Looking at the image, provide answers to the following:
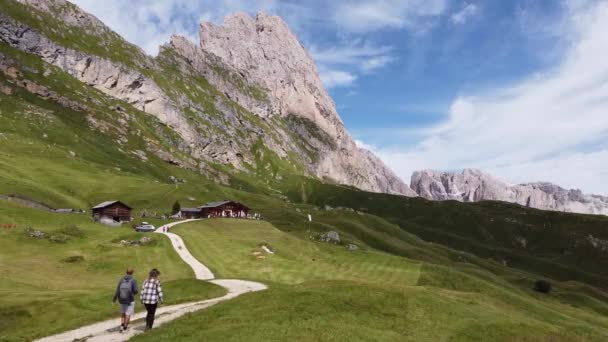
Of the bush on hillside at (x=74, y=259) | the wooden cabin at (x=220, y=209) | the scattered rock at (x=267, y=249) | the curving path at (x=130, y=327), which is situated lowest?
the bush on hillside at (x=74, y=259)

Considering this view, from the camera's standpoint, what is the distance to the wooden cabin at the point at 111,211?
124 metres

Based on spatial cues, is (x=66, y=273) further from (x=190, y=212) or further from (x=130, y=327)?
(x=190, y=212)

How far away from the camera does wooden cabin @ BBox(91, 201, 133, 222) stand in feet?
406

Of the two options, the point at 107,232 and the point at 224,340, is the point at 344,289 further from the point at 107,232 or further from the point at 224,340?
the point at 107,232

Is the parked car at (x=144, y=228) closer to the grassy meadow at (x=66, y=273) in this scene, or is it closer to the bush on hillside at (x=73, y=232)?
the grassy meadow at (x=66, y=273)

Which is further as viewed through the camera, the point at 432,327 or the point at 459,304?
the point at 459,304

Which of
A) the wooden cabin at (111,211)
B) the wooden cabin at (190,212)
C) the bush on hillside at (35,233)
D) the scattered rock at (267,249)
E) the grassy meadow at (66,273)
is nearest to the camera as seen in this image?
the grassy meadow at (66,273)

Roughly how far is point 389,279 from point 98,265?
46867 millimetres

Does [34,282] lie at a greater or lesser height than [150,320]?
lesser

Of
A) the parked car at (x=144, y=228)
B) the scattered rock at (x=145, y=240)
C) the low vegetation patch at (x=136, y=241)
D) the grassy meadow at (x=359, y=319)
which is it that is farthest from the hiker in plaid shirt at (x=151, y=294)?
the parked car at (x=144, y=228)

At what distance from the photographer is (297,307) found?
33.5 meters

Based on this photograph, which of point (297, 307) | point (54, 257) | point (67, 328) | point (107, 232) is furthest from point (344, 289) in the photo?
point (107, 232)

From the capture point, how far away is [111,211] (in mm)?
125125

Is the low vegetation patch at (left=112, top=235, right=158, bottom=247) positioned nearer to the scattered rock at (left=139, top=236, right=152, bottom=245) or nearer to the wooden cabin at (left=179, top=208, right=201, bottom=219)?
the scattered rock at (left=139, top=236, right=152, bottom=245)
